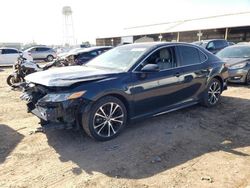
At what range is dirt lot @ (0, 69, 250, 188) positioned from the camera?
3.43 m

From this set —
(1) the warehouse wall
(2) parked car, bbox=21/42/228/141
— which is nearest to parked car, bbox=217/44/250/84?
(2) parked car, bbox=21/42/228/141

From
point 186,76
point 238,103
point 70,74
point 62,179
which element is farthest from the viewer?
point 238,103

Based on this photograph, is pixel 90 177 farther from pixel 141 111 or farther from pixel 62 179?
pixel 141 111

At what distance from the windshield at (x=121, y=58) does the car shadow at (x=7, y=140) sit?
2138 millimetres

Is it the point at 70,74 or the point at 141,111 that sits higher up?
the point at 70,74

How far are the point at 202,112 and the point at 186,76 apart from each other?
1122 mm

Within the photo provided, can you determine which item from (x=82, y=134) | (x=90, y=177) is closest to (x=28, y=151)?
(x=82, y=134)

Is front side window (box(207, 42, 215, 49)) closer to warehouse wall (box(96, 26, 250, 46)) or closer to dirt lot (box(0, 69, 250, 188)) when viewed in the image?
dirt lot (box(0, 69, 250, 188))

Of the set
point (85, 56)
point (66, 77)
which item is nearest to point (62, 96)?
point (66, 77)

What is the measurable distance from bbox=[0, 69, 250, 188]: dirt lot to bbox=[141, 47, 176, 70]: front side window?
1.22 m

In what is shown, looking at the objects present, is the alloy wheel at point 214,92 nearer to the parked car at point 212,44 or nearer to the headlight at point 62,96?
the headlight at point 62,96

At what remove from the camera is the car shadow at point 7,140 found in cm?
426

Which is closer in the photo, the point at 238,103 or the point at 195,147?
the point at 195,147

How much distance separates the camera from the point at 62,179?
3453mm
